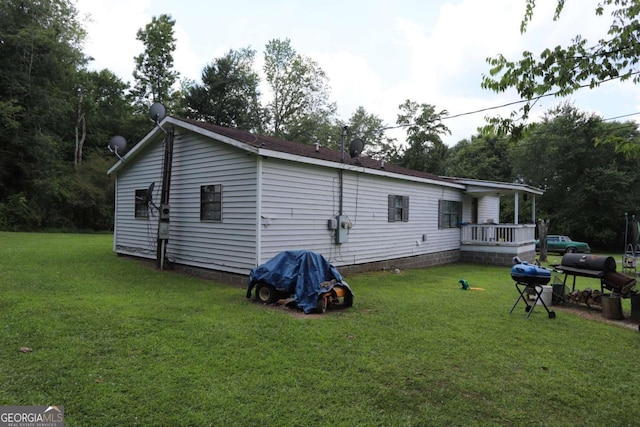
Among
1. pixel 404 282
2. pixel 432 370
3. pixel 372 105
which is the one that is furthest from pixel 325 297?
pixel 372 105

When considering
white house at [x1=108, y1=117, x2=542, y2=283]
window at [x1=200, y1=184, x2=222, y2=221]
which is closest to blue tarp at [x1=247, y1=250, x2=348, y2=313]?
white house at [x1=108, y1=117, x2=542, y2=283]

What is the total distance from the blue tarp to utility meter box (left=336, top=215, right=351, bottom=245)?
339cm

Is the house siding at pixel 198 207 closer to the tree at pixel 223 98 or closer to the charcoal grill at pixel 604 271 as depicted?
the charcoal grill at pixel 604 271

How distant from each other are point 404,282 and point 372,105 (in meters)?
30.0

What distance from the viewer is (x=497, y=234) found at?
14.9 m

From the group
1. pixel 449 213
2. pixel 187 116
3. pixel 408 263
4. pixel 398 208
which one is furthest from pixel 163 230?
pixel 187 116

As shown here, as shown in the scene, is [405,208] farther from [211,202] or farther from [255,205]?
[211,202]

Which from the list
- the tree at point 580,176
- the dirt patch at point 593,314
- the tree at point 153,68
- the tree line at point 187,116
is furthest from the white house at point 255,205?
the tree at point 153,68

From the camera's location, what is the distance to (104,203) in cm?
2669

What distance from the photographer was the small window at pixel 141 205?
1120 centimetres

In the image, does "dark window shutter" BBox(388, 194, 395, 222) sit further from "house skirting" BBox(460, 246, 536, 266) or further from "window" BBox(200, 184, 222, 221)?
"window" BBox(200, 184, 222, 221)

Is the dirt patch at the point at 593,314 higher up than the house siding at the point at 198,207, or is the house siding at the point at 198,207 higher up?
the house siding at the point at 198,207

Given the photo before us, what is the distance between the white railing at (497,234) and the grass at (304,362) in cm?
828

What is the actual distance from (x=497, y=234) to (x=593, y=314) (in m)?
8.60
